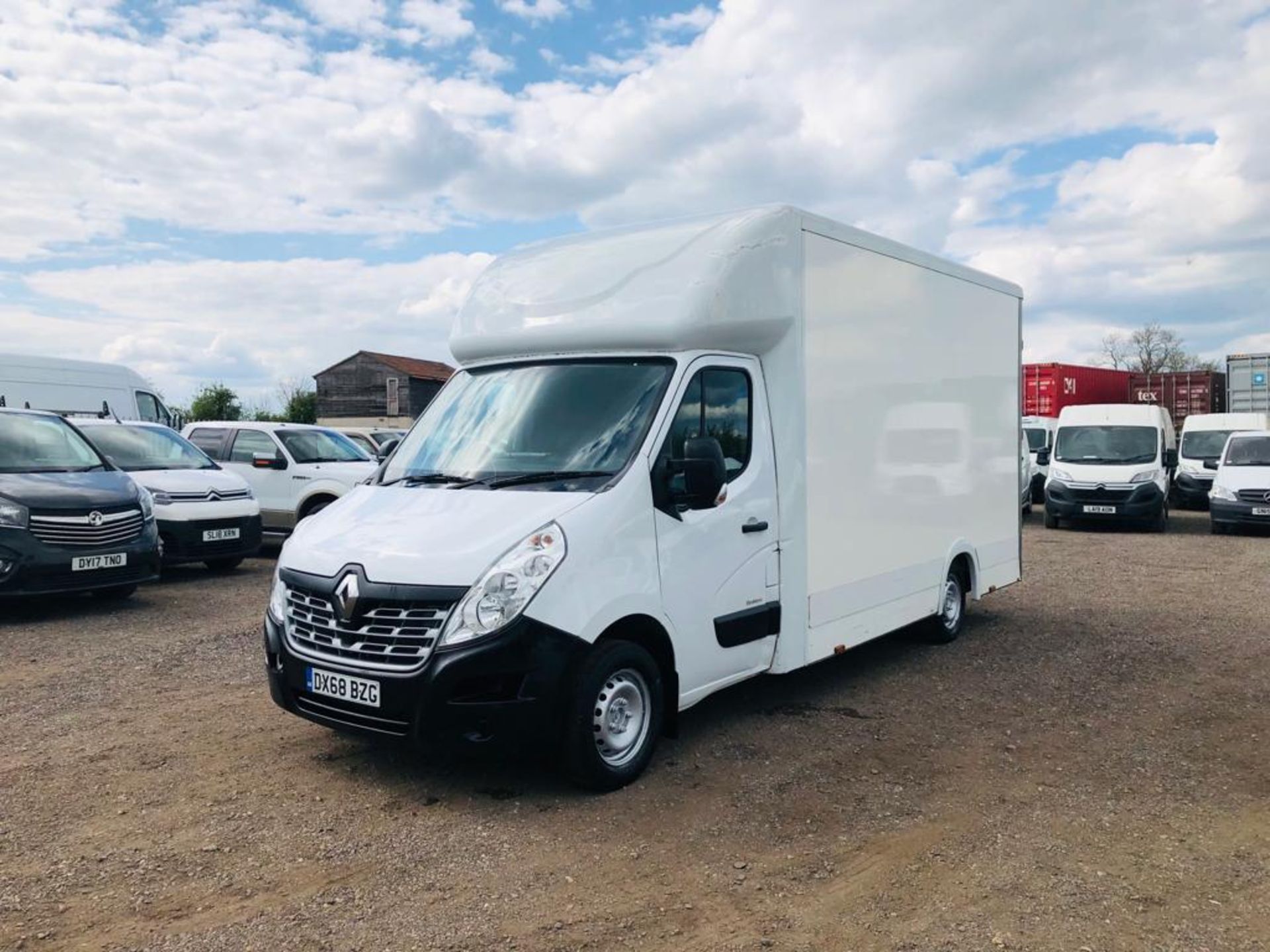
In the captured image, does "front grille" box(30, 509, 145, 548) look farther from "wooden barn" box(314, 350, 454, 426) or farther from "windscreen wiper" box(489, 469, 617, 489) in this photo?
"wooden barn" box(314, 350, 454, 426)

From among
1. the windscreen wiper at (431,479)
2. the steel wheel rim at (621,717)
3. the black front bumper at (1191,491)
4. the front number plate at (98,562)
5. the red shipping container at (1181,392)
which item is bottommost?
the black front bumper at (1191,491)

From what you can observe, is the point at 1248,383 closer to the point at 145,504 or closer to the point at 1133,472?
the point at 1133,472

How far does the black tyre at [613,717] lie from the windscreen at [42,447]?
7.29 m

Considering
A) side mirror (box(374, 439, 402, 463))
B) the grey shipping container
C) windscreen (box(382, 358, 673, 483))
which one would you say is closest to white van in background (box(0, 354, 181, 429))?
side mirror (box(374, 439, 402, 463))

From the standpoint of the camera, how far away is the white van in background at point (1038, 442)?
70.7 feet

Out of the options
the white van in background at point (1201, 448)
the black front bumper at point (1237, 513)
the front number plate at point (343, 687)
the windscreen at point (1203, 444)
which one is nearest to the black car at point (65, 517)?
the front number plate at point (343, 687)

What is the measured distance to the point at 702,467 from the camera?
4.93m

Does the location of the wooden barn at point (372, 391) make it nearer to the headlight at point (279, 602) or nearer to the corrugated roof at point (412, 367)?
the corrugated roof at point (412, 367)

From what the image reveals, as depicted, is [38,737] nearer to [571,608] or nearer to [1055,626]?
[571,608]

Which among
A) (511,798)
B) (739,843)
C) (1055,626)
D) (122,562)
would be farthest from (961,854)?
(122,562)

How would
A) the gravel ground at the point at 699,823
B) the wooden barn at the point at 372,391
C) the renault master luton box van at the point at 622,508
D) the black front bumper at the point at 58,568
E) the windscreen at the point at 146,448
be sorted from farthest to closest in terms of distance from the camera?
the wooden barn at the point at 372,391 → the windscreen at the point at 146,448 → the black front bumper at the point at 58,568 → the renault master luton box van at the point at 622,508 → the gravel ground at the point at 699,823

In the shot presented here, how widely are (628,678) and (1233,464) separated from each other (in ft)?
51.3

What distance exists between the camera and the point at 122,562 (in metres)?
9.41

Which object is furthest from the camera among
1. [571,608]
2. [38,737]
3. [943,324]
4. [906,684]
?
[943,324]
